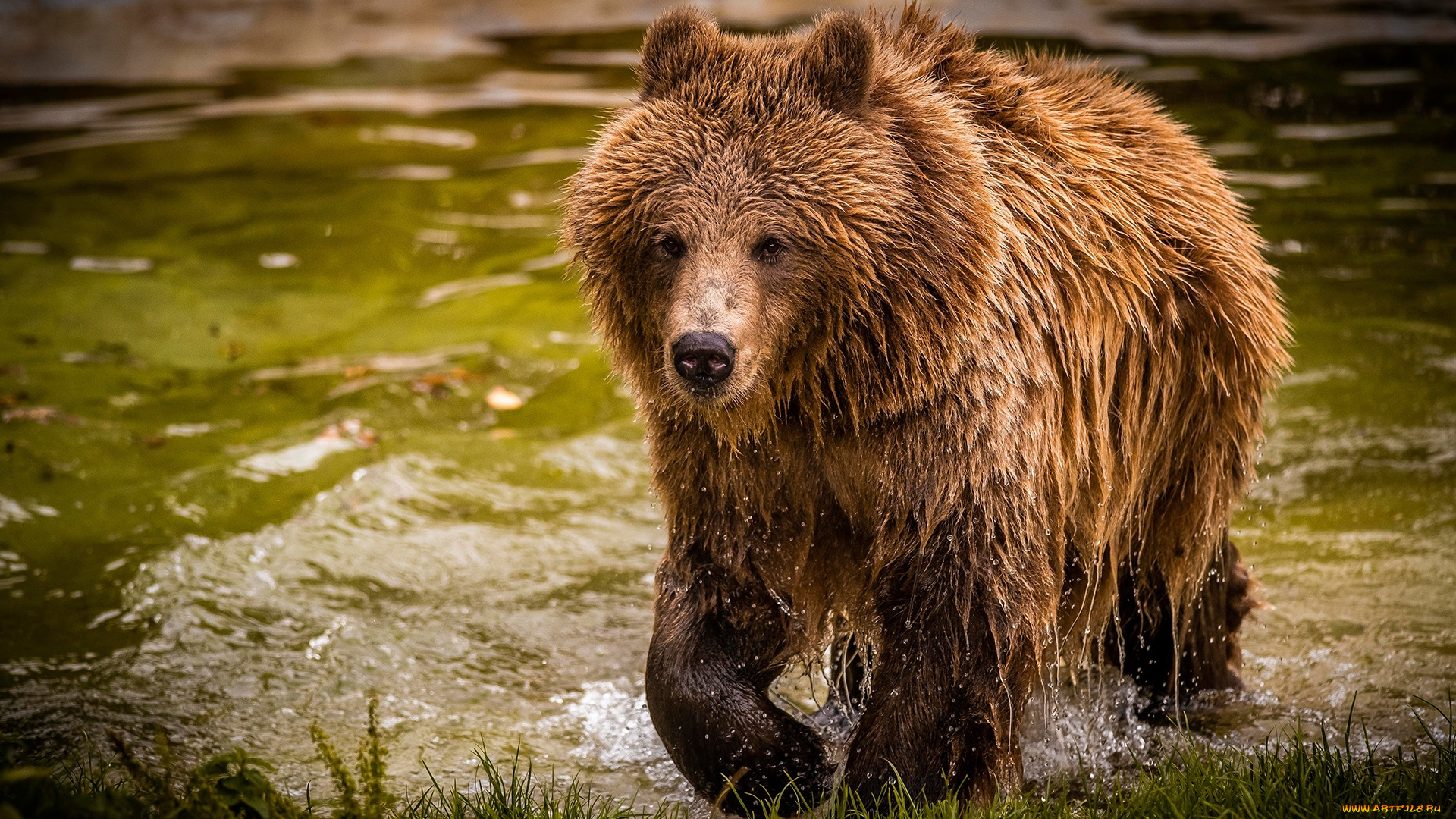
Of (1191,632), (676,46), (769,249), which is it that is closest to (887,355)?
(769,249)

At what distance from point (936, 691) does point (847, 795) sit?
0.37 metres

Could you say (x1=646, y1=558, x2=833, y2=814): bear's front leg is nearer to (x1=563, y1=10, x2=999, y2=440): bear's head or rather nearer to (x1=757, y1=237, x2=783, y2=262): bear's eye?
(x1=563, y1=10, x2=999, y2=440): bear's head

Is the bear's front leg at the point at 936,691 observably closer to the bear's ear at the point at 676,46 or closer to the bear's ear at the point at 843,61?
the bear's ear at the point at 843,61

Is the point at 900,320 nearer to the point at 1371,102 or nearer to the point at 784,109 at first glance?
the point at 784,109

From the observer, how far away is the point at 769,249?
3.54 m

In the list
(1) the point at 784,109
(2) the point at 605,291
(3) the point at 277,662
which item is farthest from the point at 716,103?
(3) the point at 277,662

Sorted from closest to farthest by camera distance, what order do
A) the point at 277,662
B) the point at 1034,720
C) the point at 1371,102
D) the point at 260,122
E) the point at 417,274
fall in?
the point at 1034,720
the point at 277,662
the point at 417,274
the point at 1371,102
the point at 260,122

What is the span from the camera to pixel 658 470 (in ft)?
13.0

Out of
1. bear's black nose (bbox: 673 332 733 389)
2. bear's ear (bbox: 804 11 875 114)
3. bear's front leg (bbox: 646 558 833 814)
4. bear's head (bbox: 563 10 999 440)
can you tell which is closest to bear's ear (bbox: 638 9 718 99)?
bear's head (bbox: 563 10 999 440)

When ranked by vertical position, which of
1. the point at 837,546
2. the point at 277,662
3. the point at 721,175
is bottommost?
the point at 277,662

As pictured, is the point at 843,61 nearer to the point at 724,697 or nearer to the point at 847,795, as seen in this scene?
the point at 724,697

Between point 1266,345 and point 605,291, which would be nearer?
point 605,291

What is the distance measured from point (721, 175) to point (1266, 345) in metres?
1.96

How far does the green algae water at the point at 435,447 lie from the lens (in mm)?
4840
